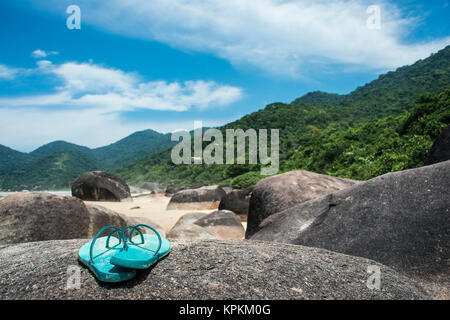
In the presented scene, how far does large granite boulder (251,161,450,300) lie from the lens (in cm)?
266

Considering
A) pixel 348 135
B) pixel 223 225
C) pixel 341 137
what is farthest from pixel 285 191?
pixel 341 137

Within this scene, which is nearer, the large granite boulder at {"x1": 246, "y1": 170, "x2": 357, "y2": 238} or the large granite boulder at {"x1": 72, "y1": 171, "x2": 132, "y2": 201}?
the large granite boulder at {"x1": 246, "y1": 170, "x2": 357, "y2": 238}

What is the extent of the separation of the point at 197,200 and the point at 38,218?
973 centimetres

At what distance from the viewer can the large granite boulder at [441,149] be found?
167 inches

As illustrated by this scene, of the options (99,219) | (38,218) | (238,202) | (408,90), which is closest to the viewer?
(38,218)

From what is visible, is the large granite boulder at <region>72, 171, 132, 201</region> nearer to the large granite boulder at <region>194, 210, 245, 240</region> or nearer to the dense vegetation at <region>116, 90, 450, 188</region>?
the dense vegetation at <region>116, 90, 450, 188</region>

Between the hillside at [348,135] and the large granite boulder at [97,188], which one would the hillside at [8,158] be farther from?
the large granite boulder at [97,188]

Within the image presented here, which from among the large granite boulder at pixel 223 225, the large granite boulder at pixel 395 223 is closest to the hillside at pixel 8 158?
the large granite boulder at pixel 223 225

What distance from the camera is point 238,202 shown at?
1029cm

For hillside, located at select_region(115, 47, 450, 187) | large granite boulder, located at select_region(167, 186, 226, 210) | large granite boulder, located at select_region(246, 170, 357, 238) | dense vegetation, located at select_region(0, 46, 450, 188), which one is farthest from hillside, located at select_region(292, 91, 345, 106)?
large granite boulder, located at select_region(246, 170, 357, 238)

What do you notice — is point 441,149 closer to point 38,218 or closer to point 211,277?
point 211,277

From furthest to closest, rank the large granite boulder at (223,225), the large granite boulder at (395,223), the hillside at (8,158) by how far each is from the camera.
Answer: the hillside at (8,158)
the large granite boulder at (223,225)
the large granite boulder at (395,223)

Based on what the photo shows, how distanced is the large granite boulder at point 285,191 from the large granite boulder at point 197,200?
7.90 meters

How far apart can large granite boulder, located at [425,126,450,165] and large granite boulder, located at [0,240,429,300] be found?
8.43 ft
